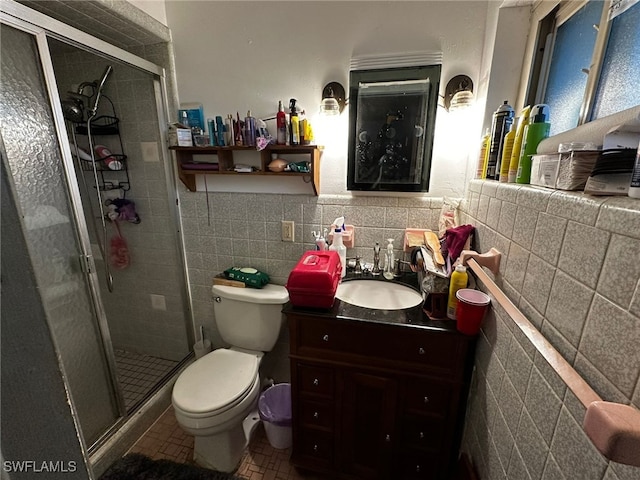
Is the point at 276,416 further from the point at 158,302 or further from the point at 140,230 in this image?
the point at 140,230

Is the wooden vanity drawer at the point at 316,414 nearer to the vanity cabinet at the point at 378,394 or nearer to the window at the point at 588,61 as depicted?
the vanity cabinet at the point at 378,394

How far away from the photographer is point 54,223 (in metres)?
1.18

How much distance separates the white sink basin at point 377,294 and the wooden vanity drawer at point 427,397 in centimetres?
30

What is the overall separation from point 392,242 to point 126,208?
5.24 feet

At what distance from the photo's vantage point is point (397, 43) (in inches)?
49.2

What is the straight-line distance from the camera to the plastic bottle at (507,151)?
0.90m

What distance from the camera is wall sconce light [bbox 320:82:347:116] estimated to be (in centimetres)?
129

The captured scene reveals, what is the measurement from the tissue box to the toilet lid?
4.43 feet

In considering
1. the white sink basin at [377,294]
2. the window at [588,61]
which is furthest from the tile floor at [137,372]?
the window at [588,61]

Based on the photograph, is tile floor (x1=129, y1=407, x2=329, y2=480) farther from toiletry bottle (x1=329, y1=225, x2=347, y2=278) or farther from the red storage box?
toiletry bottle (x1=329, y1=225, x2=347, y2=278)

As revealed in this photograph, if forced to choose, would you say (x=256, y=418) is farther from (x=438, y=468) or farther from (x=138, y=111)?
(x=138, y=111)

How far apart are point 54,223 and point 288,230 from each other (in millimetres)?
1019

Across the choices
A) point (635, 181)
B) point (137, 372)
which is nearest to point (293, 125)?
point (635, 181)

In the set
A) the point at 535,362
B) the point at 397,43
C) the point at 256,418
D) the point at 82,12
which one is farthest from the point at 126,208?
the point at 535,362
